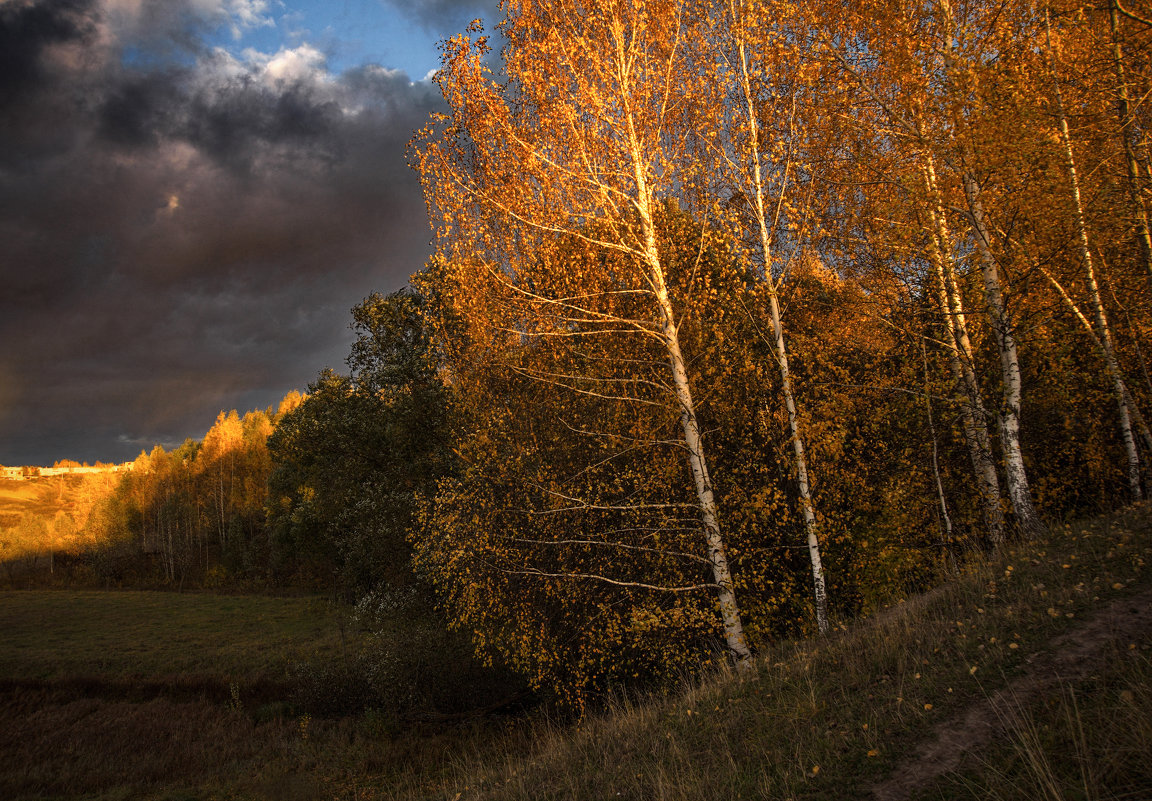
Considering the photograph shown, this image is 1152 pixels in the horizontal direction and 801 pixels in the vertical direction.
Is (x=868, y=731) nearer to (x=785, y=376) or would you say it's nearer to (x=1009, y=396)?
(x=785, y=376)

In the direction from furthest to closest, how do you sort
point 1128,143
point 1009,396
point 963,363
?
1. point 963,363
2. point 1009,396
3. point 1128,143

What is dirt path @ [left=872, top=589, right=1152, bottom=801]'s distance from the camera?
348 centimetres

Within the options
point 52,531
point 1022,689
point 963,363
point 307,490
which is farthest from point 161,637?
point 52,531

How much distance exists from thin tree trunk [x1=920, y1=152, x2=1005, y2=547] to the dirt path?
4801 mm

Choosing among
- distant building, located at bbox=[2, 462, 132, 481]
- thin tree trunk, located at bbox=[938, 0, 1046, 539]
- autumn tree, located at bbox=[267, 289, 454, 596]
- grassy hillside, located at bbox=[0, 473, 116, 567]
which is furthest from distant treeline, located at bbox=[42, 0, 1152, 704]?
distant building, located at bbox=[2, 462, 132, 481]

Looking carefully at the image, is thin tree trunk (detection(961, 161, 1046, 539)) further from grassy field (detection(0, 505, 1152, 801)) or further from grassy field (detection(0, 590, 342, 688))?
grassy field (detection(0, 590, 342, 688))

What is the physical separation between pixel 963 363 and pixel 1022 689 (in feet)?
23.4

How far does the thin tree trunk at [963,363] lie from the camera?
8.82m

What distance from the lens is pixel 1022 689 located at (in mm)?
3893

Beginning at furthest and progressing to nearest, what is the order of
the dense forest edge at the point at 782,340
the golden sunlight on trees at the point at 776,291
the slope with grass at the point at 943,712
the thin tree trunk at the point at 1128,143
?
the golden sunlight on trees at the point at 776,291
the dense forest edge at the point at 782,340
the thin tree trunk at the point at 1128,143
the slope with grass at the point at 943,712

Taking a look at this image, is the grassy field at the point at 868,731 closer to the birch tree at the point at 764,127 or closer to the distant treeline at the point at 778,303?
the distant treeline at the point at 778,303

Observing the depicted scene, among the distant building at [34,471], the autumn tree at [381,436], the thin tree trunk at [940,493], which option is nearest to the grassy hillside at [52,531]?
the autumn tree at [381,436]

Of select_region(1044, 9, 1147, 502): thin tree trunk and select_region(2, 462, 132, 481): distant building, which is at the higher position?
select_region(2, 462, 132, 481): distant building

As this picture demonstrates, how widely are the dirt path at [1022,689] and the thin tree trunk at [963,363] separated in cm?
480
